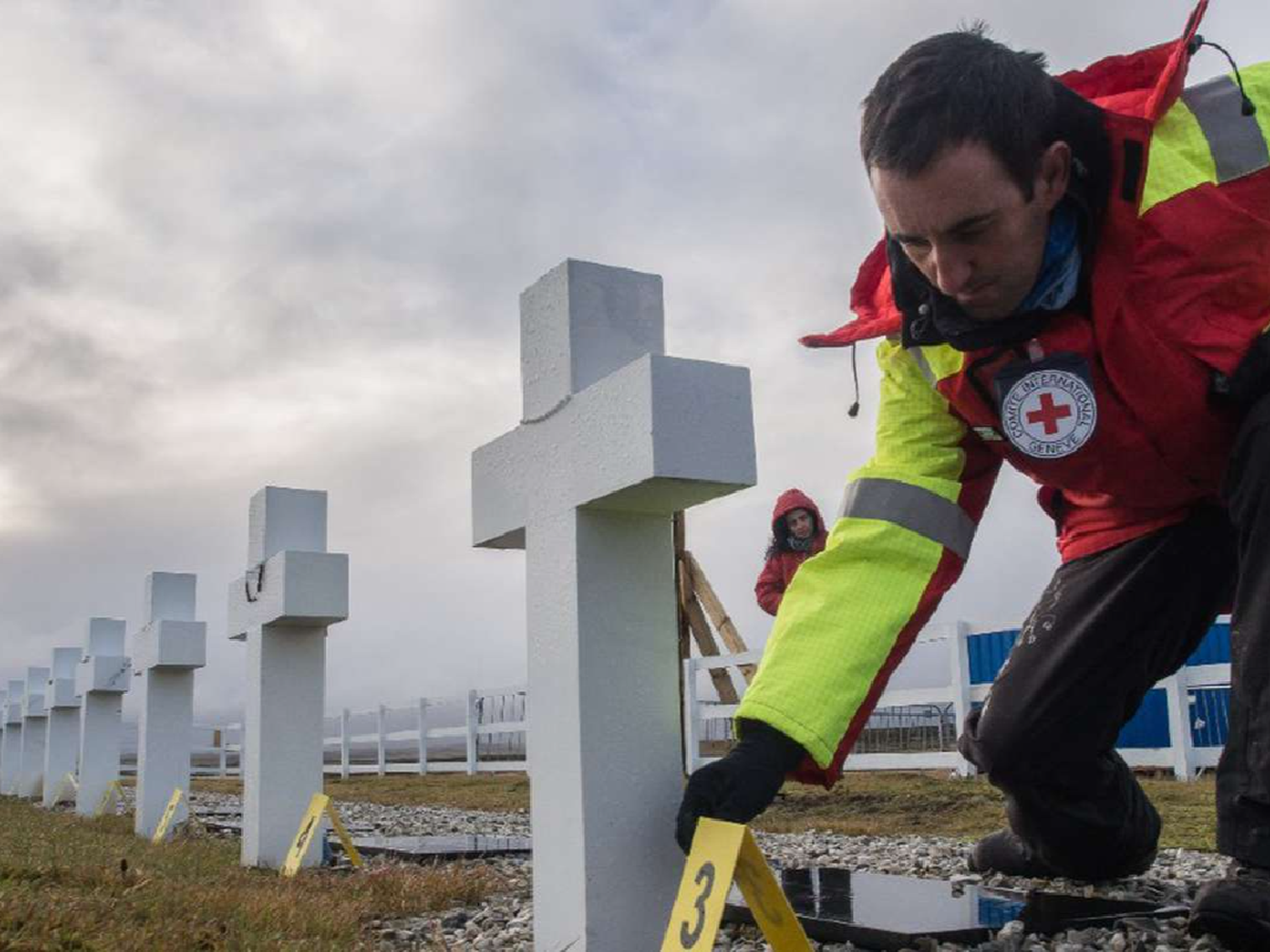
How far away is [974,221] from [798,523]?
212 inches

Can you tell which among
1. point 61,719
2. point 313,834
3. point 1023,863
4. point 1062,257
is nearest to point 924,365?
point 1062,257

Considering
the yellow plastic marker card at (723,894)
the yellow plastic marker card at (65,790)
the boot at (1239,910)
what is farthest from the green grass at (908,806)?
the yellow plastic marker card at (723,894)

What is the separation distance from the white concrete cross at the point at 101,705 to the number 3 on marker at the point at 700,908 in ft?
32.5

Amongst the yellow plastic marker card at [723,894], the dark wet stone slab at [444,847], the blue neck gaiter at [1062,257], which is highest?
the blue neck gaiter at [1062,257]

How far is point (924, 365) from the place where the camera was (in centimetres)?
278

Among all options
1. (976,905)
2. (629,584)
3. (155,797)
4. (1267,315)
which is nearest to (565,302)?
(629,584)

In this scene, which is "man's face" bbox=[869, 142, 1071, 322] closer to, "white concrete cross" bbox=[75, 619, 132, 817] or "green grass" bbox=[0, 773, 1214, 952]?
"green grass" bbox=[0, 773, 1214, 952]

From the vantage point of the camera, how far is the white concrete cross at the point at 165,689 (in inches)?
319

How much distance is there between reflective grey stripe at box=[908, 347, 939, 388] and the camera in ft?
9.04

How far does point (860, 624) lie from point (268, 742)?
3734 mm

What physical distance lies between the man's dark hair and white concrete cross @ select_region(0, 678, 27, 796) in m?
16.5

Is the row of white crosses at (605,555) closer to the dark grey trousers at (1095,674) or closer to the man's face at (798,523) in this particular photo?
the dark grey trousers at (1095,674)

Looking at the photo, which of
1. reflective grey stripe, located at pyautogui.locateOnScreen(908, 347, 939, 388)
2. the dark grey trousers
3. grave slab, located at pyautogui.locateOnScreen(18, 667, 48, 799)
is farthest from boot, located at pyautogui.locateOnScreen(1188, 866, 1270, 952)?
grave slab, located at pyautogui.locateOnScreen(18, 667, 48, 799)

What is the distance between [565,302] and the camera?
279 centimetres
